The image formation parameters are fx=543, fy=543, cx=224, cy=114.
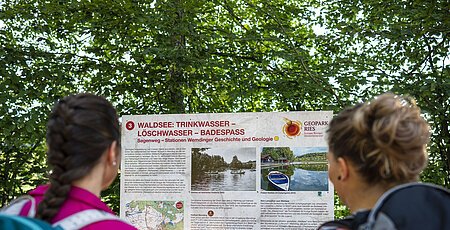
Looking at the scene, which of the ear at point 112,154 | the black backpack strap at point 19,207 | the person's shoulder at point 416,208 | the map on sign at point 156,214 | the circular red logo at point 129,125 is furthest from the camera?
the circular red logo at point 129,125

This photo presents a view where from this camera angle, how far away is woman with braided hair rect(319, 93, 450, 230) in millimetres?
1364

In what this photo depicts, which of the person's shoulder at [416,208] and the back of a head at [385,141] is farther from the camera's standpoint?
the back of a head at [385,141]

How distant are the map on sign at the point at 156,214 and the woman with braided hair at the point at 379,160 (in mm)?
3288

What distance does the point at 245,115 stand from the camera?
4.75 meters

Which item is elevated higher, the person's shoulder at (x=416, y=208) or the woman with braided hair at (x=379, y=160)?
the woman with braided hair at (x=379, y=160)

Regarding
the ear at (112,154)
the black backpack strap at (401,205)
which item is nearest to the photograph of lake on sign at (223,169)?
the ear at (112,154)

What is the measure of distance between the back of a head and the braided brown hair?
0.73 metres

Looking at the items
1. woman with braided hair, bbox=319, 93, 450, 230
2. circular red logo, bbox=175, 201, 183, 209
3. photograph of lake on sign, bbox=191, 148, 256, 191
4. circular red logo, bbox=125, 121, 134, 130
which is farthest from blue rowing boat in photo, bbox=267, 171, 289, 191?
woman with braided hair, bbox=319, 93, 450, 230

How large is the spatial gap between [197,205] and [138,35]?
414 centimetres

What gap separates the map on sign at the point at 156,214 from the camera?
4797 mm

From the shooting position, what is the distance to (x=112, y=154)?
172 centimetres

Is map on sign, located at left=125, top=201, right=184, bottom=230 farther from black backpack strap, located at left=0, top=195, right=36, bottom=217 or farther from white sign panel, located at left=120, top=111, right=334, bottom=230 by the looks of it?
black backpack strap, located at left=0, top=195, right=36, bottom=217

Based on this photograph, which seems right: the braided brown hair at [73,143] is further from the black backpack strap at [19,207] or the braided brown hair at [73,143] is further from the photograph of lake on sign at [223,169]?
the photograph of lake on sign at [223,169]

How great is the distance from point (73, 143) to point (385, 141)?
0.91 meters
